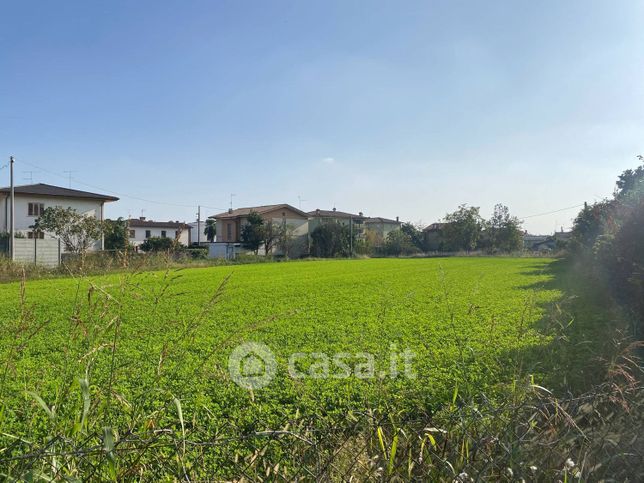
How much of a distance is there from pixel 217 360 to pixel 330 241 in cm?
3142

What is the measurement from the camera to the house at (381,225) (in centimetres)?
4266

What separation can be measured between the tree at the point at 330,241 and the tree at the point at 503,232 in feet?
49.1

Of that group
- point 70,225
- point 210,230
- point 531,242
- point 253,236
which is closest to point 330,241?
point 253,236

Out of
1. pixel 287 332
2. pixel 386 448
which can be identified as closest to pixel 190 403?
pixel 386 448

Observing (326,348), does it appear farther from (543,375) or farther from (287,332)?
(543,375)

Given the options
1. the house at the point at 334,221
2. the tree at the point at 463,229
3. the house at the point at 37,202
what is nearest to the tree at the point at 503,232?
the tree at the point at 463,229

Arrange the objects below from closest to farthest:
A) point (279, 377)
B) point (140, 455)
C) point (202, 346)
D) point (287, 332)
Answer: point (140, 455) < point (279, 377) < point (202, 346) < point (287, 332)

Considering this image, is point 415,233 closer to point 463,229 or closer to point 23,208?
point 463,229

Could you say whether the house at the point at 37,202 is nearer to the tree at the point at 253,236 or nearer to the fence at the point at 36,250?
the fence at the point at 36,250

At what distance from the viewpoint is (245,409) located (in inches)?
94.0

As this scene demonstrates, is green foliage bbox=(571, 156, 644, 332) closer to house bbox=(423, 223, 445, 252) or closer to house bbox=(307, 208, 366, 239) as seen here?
house bbox=(307, 208, 366, 239)

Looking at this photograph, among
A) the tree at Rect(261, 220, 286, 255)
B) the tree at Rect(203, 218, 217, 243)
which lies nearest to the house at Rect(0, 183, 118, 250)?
the tree at Rect(261, 220, 286, 255)

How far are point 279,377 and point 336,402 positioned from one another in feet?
1.91

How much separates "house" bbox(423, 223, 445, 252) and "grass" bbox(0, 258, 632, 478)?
123 ft
